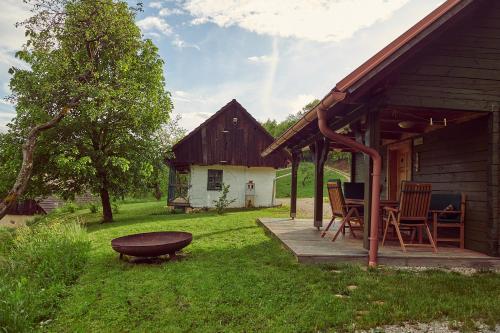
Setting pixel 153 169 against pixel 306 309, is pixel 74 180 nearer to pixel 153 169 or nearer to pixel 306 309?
pixel 153 169

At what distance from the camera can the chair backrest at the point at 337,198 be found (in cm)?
654

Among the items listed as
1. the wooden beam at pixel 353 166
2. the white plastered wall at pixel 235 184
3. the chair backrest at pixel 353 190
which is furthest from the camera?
the white plastered wall at pixel 235 184

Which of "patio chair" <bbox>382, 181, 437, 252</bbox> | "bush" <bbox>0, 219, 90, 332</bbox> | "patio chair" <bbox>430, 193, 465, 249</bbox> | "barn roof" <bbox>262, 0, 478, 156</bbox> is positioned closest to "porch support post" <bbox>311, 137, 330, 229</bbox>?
"patio chair" <bbox>430, 193, 465, 249</bbox>

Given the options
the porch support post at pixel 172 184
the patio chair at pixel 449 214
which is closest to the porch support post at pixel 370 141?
the patio chair at pixel 449 214

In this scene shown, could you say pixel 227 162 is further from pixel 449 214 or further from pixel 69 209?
pixel 449 214

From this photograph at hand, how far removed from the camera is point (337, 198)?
673cm

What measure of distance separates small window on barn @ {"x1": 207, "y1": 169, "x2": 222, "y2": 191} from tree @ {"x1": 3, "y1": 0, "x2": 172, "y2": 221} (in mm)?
5576

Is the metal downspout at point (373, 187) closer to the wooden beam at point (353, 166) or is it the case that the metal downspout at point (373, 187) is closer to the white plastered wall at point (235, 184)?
the wooden beam at point (353, 166)

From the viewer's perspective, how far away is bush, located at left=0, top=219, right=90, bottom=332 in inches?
159

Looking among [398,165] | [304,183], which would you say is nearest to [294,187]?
[398,165]

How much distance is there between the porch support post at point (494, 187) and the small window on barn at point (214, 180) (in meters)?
15.7

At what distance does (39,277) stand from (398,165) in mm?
8495

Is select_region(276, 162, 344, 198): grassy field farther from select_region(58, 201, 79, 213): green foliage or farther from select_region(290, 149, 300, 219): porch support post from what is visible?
select_region(58, 201, 79, 213): green foliage

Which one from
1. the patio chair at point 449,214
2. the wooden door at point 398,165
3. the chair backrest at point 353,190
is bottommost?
the patio chair at point 449,214
